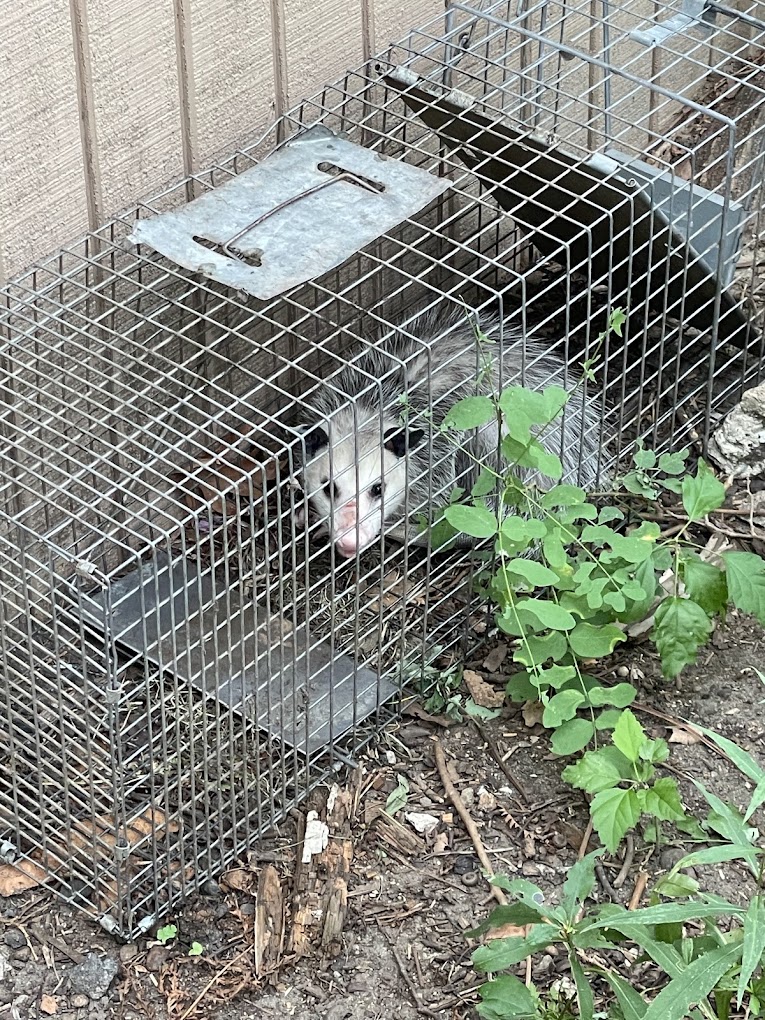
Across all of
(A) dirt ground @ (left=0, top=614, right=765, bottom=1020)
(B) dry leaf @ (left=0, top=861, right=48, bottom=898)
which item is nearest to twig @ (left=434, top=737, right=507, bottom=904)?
(A) dirt ground @ (left=0, top=614, right=765, bottom=1020)

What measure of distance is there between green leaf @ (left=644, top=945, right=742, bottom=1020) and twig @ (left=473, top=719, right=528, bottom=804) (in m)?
0.70

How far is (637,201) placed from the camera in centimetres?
254

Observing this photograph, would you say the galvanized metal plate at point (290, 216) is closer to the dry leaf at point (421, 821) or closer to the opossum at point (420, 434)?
the opossum at point (420, 434)

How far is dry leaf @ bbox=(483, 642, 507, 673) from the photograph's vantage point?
103 inches

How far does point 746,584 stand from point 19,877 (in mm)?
1268

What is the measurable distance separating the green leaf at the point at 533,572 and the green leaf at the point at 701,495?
33cm

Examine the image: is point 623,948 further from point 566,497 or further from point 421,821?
point 566,497

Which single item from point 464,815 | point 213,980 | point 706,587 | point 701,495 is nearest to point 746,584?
point 706,587

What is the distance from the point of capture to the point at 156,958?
7.04ft

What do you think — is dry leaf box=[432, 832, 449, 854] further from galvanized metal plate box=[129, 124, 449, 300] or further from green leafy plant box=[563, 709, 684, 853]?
galvanized metal plate box=[129, 124, 449, 300]

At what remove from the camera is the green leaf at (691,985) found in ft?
5.46

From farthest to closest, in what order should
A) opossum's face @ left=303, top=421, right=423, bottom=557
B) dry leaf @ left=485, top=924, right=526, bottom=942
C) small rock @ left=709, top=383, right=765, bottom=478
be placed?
small rock @ left=709, top=383, right=765, bottom=478 → opossum's face @ left=303, top=421, right=423, bottom=557 → dry leaf @ left=485, top=924, right=526, bottom=942

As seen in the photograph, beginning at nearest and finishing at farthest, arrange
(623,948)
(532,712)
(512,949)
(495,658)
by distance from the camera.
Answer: (512,949) < (623,948) < (532,712) < (495,658)

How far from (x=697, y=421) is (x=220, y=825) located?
143cm
